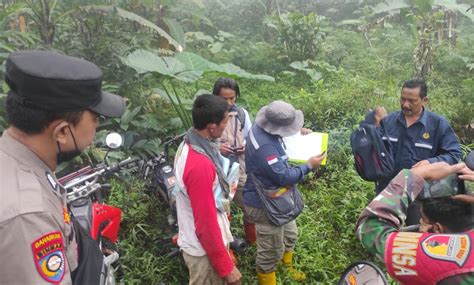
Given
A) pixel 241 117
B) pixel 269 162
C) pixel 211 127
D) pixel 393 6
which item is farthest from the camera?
pixel 393 6

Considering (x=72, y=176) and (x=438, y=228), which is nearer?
(x=438, y=228)

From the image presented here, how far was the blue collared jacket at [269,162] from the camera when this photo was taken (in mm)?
2635

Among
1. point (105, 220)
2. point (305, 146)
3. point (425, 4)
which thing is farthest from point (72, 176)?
point (425, 4)

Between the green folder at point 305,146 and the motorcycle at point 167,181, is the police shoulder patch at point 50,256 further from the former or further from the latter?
the green folder at point 305,146

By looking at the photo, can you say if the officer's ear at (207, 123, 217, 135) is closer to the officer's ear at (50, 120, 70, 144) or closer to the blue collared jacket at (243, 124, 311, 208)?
the blue collared jacket at (243, 124, 311, 208)

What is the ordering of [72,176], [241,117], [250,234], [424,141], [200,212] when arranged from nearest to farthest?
[200,212] → [72,176] → [424,141] → [241,117] → [250,234]

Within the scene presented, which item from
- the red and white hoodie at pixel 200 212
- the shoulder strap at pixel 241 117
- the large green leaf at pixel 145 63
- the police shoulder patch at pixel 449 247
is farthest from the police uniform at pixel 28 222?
the large green leaf at pixel 145 63

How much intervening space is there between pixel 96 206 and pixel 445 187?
2200 millimetres

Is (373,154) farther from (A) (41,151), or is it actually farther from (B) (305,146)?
(A) (41,151)

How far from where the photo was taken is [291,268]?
11.1ft

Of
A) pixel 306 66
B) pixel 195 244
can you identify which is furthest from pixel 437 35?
pixel 195 244

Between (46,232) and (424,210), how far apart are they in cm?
134

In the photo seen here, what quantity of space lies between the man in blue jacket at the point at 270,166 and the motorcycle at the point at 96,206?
0.94m

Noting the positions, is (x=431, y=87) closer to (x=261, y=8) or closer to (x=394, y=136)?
(x=394, y=136)
